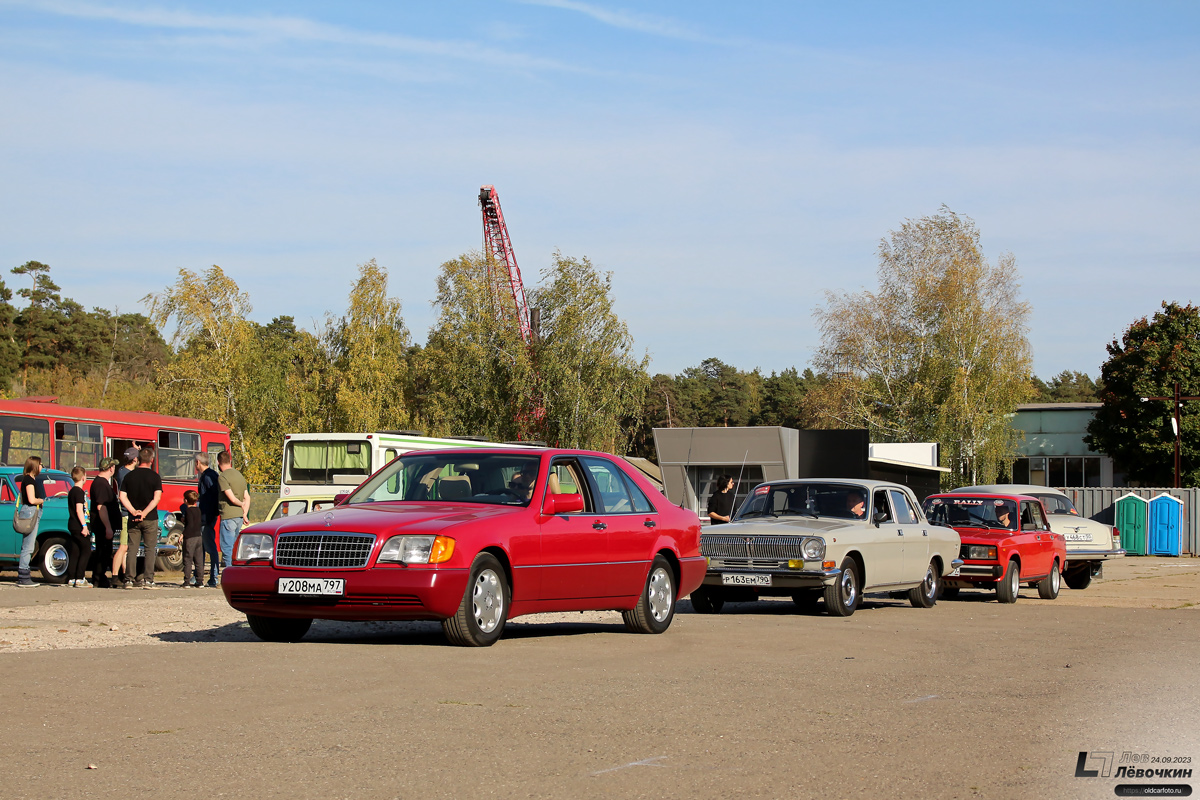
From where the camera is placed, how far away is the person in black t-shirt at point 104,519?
60.1 ft

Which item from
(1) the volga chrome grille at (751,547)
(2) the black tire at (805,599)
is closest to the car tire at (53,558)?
(1) the volga chrome grille at (751,547)

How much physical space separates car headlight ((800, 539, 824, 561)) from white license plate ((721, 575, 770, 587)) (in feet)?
1.73

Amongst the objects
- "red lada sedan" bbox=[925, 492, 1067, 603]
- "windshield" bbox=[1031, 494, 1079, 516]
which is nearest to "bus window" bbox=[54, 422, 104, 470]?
"red lada sedan" bbox=[925, 492, 1067, 603]

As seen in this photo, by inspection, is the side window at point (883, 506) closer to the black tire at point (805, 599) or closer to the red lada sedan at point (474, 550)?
the black tire at point (805, 599)

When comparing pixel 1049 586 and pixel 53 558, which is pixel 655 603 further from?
pixel 53 558

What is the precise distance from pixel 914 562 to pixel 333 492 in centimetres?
1126

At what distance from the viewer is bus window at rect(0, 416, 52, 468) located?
27.0 meters

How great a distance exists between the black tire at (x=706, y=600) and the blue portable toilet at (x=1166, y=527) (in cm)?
3399

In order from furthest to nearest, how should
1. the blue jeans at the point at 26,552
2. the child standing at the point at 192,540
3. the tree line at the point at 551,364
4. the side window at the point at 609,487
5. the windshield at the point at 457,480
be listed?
1. the tree line at the point at 551,364
2. the child standing at the point at 192,540
3. the blue jeans at the point at 26,552
4. the side window at the point at 609,487
5. the windshield at the point at 457,480

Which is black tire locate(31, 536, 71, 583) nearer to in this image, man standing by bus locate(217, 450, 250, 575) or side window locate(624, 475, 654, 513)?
man standing by bus locate(217, 450, 250, 575)

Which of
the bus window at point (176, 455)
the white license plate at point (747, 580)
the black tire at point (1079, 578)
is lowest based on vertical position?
the black tire at point (1079, 578)

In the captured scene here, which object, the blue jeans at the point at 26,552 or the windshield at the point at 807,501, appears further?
the blue jeans at the point at 26,552

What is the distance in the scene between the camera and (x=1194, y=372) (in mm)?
69500

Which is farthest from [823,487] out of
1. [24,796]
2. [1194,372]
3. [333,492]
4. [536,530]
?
[1194,372]
